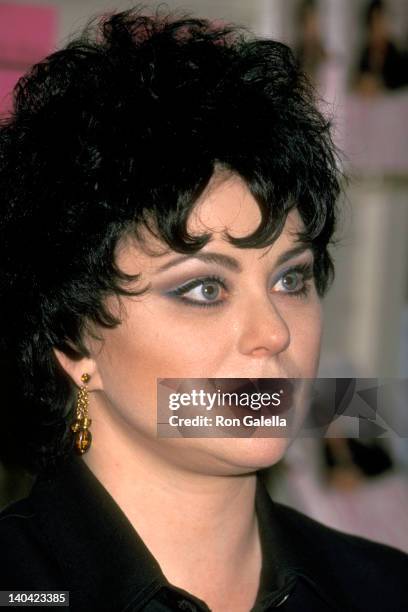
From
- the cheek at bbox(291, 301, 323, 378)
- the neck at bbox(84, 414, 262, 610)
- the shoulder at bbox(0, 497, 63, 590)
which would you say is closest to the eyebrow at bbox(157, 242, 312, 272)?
the cheek at bbox(291, 301, 323, 378)

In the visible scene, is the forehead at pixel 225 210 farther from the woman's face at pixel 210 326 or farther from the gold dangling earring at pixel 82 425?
the gold dangling earring at pixel 82 425

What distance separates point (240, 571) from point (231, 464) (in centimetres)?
19

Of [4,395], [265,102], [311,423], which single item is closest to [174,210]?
[265,102]

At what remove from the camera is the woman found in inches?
36.1

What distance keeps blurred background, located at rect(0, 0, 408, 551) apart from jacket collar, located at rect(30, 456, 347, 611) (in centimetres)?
49

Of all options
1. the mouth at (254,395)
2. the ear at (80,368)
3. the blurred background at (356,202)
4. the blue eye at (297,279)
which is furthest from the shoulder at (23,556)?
the blurred background at (356,202)

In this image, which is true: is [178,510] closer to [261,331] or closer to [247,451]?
[247,451]

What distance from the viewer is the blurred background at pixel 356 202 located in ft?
5.21

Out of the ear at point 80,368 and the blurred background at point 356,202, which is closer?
the ear at point 80,368

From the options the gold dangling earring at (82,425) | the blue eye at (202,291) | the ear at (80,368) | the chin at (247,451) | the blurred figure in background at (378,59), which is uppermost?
the blurred figure in background at (378,59)

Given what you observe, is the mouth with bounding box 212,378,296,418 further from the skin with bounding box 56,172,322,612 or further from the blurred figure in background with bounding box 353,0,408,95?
the blurred figure in background with bounding box 353,0,408,95

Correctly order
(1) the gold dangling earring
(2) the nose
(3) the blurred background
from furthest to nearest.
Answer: (3) the blurred background, (1) the gold dangling earring, (2) the nose

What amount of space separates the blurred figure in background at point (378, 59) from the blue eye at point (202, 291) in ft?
2.93

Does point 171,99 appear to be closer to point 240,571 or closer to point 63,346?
point 63,346
